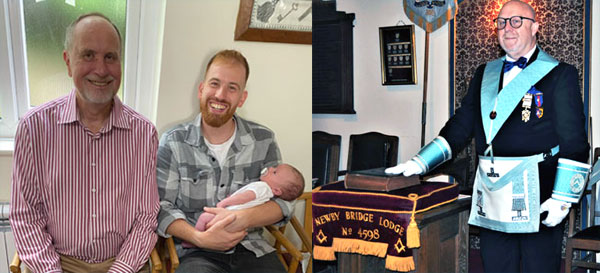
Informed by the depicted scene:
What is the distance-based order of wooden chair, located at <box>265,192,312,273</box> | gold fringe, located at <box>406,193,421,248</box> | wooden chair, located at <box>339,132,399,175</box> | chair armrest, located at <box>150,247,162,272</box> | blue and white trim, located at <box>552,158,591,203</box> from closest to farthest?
blue and white trim, located at <box>552,158,591,203</box> < gold fringe, located at <box>406,193,421,248</box> < wooden chair, located at <box>339,132,399,175</box> < chair armrest, located at <box>150,247,162,272</box> < wooden chair, located at <box>265,192,312,273</box>

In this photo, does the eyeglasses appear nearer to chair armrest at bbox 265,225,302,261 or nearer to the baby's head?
the baby's head

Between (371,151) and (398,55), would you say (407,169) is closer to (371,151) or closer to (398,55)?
(371,151)

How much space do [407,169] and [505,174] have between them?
0.26 m

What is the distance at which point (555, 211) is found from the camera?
150 cm

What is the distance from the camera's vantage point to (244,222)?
1.91 m

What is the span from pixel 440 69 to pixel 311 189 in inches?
24.0

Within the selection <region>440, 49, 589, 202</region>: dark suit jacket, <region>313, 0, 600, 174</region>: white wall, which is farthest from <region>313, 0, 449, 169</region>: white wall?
<region>440, 49, 589, 202</region>: dark suit jacket

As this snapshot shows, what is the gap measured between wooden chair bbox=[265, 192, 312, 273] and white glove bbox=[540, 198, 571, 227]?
751 mm

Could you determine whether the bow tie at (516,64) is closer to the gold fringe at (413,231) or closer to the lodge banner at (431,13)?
the lodge banner at (431,13)

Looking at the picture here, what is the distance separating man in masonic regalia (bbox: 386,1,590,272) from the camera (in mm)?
1472

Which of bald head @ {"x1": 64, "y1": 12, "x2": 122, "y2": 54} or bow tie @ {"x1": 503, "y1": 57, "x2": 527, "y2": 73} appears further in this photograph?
bald head @ {"x1": 64, "y1": 12, "x2": 122, "y2": 54}

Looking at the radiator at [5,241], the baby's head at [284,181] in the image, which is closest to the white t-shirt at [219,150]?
the baby's head at [284,181]

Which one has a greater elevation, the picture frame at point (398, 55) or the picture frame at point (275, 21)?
the picture frame at point (275, 21)

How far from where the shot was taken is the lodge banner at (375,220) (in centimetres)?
159
